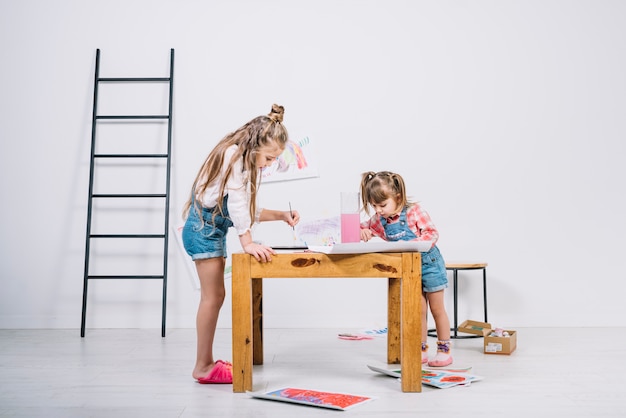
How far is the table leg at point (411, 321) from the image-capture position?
2.12m

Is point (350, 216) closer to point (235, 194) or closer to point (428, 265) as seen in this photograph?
point (235, 194)

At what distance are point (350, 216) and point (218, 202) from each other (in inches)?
18.8

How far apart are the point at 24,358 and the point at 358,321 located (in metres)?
1.87

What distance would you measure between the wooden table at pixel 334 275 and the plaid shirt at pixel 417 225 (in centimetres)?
52

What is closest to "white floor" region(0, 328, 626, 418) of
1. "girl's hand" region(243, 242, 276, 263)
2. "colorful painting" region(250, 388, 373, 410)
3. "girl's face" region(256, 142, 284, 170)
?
"colorful painting" region(250, 388, 373, 410)

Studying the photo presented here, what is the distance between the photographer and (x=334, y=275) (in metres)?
2.15

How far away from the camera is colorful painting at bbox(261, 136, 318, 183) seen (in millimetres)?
3900

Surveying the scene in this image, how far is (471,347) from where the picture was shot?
315 cm

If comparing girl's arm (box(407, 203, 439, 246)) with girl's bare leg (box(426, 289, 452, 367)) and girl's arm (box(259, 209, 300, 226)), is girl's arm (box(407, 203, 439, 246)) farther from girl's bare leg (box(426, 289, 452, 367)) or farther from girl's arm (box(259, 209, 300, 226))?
girl's arm (box(259, 209, 300, 226))

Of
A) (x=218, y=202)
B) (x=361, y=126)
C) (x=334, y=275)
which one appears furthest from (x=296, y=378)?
(x=361, y=126)

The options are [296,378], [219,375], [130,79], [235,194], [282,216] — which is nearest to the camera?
[235,194]

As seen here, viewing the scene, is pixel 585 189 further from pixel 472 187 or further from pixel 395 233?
pixel 395 233

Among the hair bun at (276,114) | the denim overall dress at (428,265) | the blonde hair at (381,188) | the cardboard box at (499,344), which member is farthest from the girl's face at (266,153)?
the cardboard box at (499,344)

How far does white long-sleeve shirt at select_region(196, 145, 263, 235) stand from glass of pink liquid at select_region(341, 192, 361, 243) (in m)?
0.34
